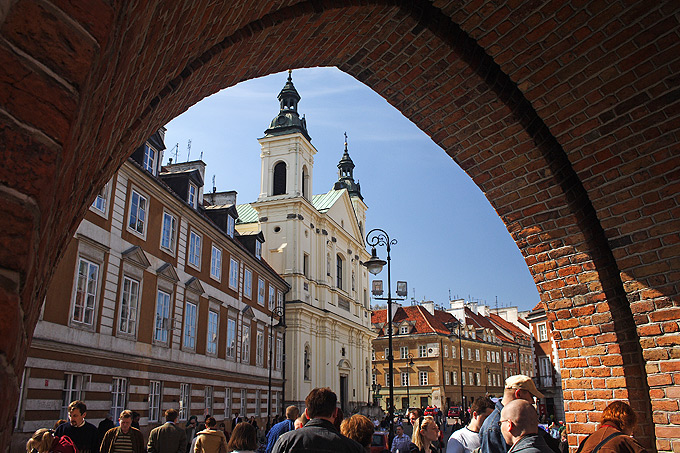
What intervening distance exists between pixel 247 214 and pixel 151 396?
98.0ft

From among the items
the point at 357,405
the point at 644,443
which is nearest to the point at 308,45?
the point at 644,443

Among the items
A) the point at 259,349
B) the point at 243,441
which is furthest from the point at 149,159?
the point at 243,441

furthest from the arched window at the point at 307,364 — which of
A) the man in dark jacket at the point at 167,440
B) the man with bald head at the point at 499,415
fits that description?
the man with bald head at the point at 499,415

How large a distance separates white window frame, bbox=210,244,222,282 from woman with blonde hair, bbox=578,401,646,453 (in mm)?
22356

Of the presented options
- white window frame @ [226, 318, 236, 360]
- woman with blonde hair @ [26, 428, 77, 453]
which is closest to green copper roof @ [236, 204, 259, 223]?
white window frame @ [226, 318, 236, 360]

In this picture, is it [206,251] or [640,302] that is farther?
[206,251]

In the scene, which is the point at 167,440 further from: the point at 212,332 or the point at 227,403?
the point at 227,403

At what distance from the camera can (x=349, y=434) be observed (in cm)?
545

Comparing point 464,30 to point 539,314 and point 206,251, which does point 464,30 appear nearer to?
point 206,251

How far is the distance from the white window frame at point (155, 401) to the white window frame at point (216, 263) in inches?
252

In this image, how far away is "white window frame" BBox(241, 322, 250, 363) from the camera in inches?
1136

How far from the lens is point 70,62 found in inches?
44.8

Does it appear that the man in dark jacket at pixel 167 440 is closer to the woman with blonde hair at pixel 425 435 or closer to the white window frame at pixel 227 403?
the woman with blonde hair at pixel 425 435

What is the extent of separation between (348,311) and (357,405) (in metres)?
8.30
